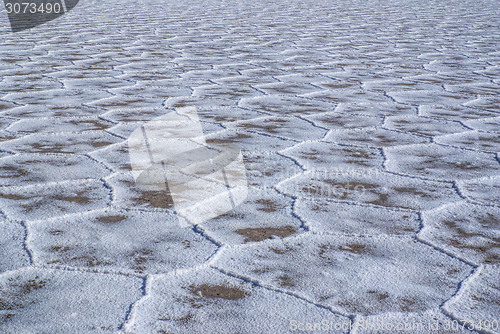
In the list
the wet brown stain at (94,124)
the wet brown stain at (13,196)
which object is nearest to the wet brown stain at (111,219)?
the wet brown stain at (13,196)

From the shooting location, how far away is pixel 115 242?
4.28ft

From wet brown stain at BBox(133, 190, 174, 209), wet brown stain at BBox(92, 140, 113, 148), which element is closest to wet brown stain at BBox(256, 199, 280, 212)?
wet brown stain at BBox(133, 190, 174, 209)

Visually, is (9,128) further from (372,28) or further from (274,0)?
(274,0)

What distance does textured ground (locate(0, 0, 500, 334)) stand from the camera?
1.08 m

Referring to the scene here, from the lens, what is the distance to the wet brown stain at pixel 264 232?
1347 mm

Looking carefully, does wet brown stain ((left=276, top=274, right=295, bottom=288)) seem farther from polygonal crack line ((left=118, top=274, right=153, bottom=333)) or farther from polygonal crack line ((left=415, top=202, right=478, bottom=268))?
polygonal crack line ((left=415, top=202, right=478, bottom=268))

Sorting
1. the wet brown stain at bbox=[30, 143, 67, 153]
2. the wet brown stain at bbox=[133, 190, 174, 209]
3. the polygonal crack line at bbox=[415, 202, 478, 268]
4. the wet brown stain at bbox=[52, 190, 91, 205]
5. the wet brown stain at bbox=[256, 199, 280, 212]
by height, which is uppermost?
the wet brown stain at bbox=[30, 143, 67, 153]

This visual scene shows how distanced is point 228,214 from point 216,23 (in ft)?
17.1

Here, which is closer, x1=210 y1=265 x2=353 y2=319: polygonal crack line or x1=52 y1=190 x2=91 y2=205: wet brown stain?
x1=210 y1=265 x2=353 y2=319: polygonal crack line

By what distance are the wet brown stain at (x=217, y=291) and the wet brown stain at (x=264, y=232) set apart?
22 cm

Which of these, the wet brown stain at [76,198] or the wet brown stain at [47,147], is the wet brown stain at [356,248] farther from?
the wet brown stain at [47,147]

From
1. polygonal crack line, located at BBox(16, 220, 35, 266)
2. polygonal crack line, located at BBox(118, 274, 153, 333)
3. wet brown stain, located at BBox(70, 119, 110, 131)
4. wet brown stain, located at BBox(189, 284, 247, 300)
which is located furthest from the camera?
wet brown stain, located at BBox(70, 119, 110, 131)

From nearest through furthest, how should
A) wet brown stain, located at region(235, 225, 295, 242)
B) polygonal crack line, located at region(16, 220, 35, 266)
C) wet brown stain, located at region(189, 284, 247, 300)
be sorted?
wet brown stain, located at region(189, 284, 247, 300) → polygonal crack line, located at region(16, 220, 35, 266) → wet brown stain, located at region(235, 225, 295, 242)

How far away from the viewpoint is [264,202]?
1.56 m
